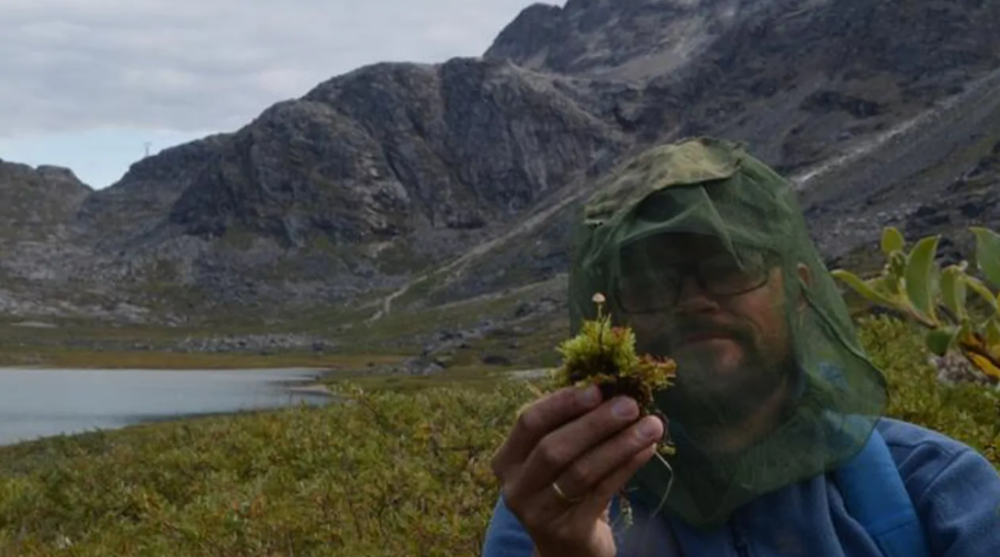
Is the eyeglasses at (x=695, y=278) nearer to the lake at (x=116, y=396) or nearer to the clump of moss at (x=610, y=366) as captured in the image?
the clump of moss at (x=610, y=366)


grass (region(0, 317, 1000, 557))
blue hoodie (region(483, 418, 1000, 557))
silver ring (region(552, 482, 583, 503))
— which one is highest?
silver ring (region(552, 482, 583, 503))

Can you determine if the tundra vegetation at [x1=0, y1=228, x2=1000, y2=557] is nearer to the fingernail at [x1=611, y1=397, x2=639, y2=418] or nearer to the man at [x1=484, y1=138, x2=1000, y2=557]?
the fingernail at [x1=611, y1=397, x2=639, y2=418]

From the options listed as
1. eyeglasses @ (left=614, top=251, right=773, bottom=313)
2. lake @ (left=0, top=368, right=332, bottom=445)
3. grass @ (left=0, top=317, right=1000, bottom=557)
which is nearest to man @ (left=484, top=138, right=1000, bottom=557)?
eyeglasses @ (left=614, top=251, right=773, bottom=313)

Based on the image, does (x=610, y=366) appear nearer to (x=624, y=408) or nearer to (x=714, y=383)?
(x=624, y=408)

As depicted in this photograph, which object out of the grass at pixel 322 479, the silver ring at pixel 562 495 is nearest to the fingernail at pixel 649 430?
the silver ring at pixel 562 495

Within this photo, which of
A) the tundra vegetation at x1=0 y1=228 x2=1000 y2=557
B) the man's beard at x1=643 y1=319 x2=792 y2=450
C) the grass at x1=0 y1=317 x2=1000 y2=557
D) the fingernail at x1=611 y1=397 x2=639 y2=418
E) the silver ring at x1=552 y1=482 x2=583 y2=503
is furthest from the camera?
the grass at x1=0 y1=317 x2=1000 y2=557

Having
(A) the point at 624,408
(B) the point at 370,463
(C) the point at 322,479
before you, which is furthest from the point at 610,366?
(B) the point at 370,463

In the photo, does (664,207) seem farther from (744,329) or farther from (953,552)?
(953,552)
